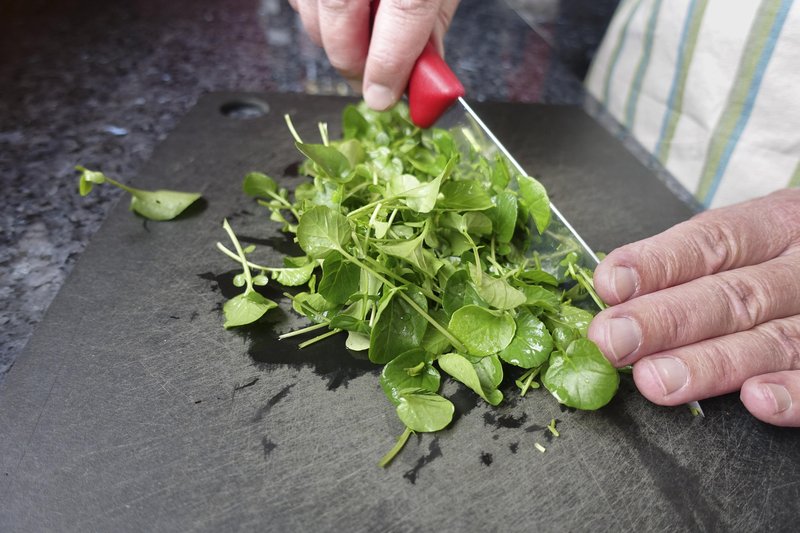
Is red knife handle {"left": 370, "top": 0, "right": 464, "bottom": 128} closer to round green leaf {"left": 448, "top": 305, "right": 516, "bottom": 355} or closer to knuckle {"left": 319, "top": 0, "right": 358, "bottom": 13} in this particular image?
knuckle {"left": 319, "top": 0, "right": 358, "bottom": 13}

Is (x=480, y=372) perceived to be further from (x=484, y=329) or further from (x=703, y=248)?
(x=703, y=248)

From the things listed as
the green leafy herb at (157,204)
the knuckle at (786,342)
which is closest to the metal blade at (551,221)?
the knuckle at (786,342)

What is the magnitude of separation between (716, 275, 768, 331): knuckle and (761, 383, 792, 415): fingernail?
71 mm

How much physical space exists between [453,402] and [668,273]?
29 cm

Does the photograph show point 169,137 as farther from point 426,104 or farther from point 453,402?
point 453,402

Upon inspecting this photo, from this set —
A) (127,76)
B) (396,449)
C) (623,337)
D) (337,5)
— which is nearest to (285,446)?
(396,449)

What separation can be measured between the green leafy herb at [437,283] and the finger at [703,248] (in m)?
0.07

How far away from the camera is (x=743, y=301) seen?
0.65 meters

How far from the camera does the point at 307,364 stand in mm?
697

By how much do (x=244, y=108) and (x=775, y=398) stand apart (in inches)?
39.1

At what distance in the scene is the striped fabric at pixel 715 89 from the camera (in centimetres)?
95

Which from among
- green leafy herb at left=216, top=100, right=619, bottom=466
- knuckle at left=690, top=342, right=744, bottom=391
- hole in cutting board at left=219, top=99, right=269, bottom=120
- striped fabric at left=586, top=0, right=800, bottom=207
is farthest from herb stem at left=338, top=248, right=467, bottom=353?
striped fabric at left=586, top=0, right=800, bottom=207

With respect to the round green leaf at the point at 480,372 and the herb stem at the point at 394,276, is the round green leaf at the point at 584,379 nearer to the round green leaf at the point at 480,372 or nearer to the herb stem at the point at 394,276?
the round green leaf at the point at 480,372

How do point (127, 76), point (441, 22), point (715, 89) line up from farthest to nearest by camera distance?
point (127, 76) → point (715, 89) → point (441, 22)
